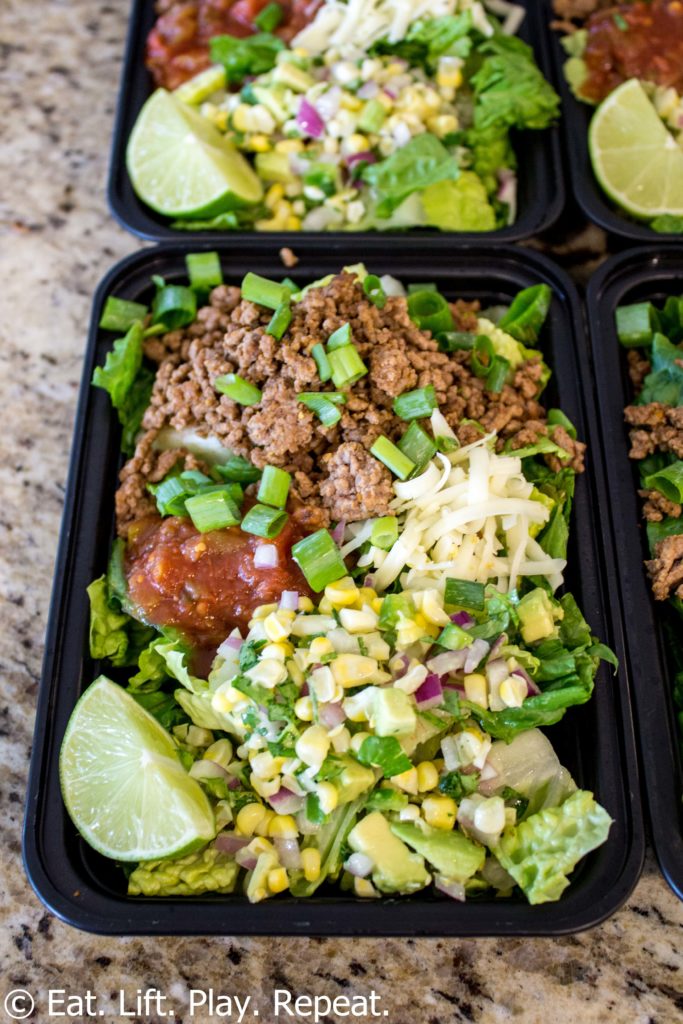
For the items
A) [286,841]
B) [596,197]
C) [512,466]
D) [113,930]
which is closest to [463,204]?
[596,197]

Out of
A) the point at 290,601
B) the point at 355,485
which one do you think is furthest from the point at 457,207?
the point at 290,601

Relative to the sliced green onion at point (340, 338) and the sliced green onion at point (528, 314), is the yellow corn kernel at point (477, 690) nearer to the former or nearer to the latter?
the sliced green onion at point (340, 338)

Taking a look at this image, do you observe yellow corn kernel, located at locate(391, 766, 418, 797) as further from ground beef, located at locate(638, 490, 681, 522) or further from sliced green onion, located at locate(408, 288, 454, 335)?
sliced green onion, located at locate(408, 288, 454, 335)

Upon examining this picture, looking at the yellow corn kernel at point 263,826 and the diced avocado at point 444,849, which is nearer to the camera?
the diced avocado at point 444,849

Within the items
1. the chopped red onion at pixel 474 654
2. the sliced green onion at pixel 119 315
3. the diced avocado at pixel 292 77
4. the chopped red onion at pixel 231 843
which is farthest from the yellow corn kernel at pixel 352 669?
the diced avocado at pixel 292 77

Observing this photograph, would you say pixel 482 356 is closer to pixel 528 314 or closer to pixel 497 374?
pixel 497 374

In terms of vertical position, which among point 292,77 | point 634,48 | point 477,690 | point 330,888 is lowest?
point 330,888

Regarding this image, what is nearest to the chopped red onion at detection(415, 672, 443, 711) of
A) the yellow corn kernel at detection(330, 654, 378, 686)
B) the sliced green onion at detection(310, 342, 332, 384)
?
the yellow corn kernel at detection(330, 654, 378, 686)
